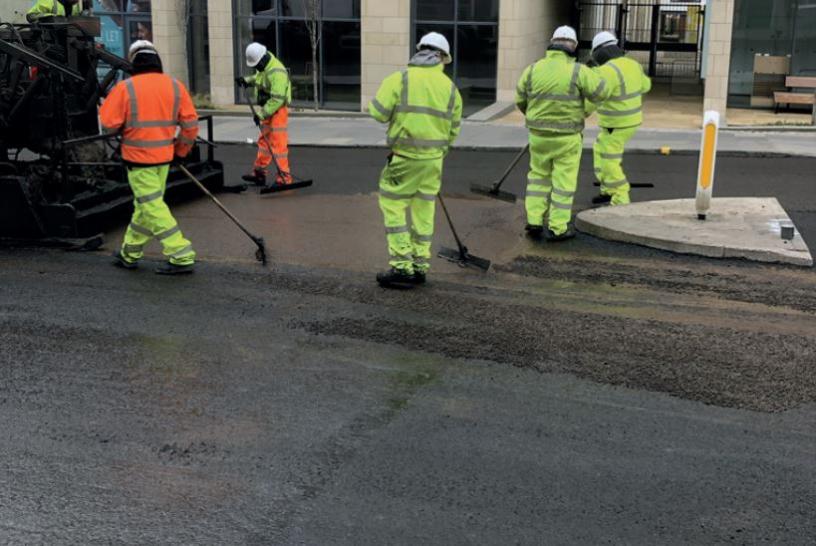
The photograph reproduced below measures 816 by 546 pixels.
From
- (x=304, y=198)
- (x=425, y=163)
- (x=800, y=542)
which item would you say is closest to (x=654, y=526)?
Answer: (x=800, y=542)

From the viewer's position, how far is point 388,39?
66.4 ft

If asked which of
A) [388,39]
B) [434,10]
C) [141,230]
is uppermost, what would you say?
[434,10]

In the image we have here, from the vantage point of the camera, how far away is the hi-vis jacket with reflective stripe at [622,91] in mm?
10711

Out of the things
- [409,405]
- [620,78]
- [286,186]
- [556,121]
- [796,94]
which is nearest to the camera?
[409,405]

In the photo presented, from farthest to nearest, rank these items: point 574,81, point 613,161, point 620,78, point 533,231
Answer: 1. point 613,161
2. point 620,78
3. point 533,231
4. point 574,81

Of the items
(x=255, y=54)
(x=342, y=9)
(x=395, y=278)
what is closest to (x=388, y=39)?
(x=342, y=9)

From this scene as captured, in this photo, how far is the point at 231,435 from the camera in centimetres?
520

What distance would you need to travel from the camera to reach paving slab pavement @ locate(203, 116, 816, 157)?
1548cm

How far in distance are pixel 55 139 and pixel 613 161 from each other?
5.53 m

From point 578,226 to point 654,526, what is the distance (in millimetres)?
5862

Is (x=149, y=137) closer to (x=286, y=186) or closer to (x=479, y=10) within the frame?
(x=286, y=186)

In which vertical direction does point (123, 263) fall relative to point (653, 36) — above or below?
below

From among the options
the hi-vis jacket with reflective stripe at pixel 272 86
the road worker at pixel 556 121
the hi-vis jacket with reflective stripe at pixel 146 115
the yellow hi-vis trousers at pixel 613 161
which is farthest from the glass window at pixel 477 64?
the hi-vis jacket with reflective stripe at pixel 146 115

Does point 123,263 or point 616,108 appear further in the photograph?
point 616,108
